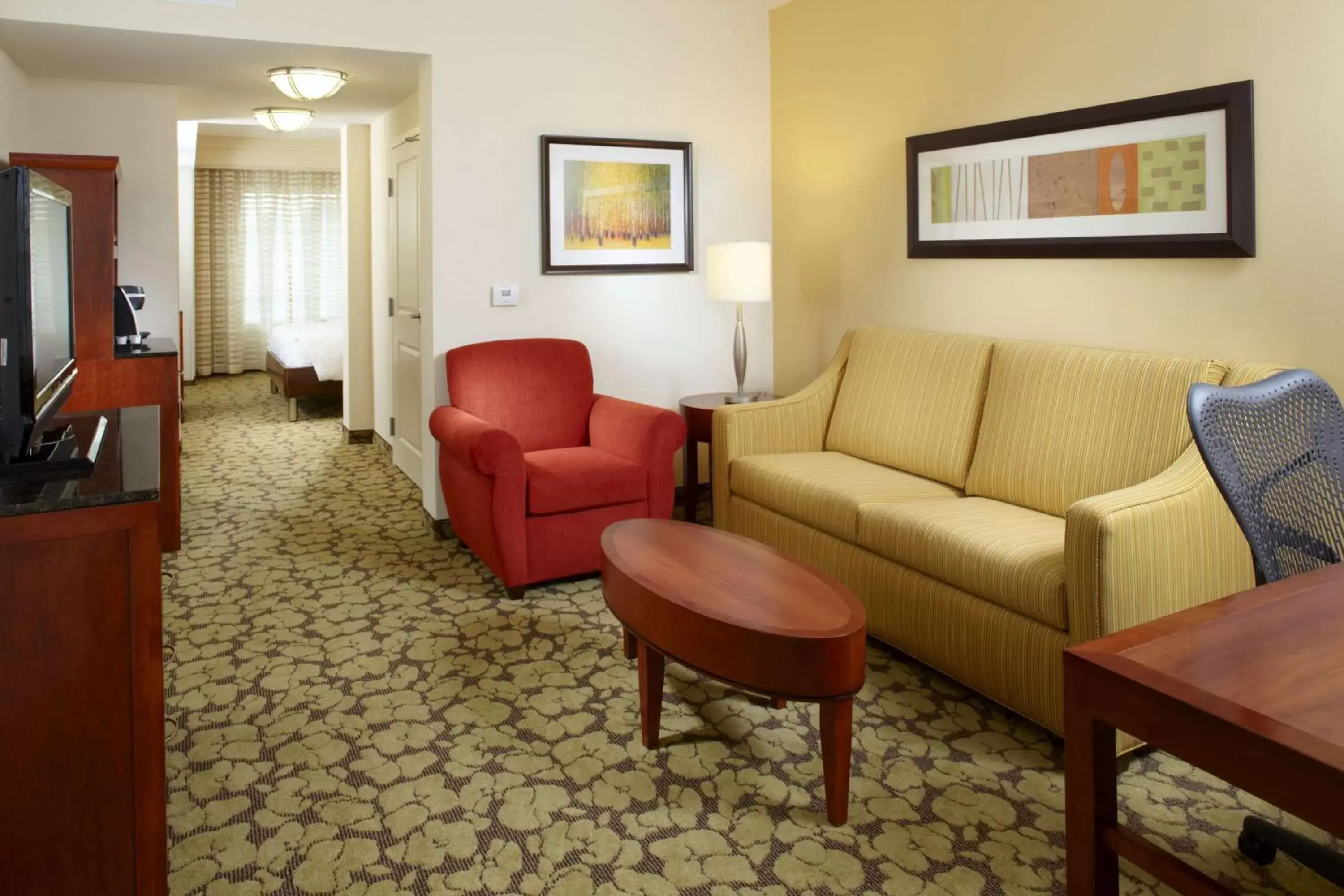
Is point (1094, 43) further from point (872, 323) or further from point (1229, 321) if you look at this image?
point (872, 323)

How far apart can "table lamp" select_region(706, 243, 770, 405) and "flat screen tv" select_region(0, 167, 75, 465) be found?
2802 mm

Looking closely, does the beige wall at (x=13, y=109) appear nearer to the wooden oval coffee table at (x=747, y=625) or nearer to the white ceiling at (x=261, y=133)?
the wooden oval coffee table at (x=747, y=625)

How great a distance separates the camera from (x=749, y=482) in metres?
3.89

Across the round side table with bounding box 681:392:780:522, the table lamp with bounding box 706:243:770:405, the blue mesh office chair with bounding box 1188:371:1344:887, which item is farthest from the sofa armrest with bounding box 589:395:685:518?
the blue mesh office chair with bounding box 1188:371:1344:887


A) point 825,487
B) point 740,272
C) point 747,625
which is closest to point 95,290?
point 740,272

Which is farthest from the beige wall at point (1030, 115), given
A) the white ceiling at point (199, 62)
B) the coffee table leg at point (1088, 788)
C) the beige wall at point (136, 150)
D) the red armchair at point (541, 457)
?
the beige wall at point (136, 150)

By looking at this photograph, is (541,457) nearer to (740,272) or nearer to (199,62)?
(740,272)

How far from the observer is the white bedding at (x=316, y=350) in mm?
8227

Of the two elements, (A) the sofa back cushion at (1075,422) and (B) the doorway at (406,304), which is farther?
(B) the doorway at (406,304)

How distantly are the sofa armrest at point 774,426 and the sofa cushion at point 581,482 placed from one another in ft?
1.07

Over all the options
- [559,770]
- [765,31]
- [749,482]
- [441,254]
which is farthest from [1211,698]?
[765,31]

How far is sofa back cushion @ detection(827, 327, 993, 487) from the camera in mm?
3629

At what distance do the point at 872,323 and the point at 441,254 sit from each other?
1981 millimetres

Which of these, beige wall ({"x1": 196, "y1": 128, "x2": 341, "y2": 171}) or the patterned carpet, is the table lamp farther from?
beige wall ({"x1": 196, "y1": 128, "x2": 341, "y2": 171})
